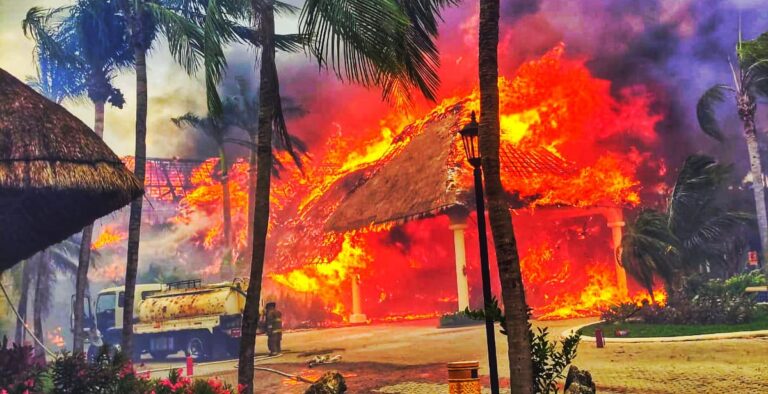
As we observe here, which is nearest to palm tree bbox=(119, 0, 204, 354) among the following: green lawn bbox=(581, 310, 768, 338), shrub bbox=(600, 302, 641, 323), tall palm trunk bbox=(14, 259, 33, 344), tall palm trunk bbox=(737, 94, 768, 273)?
tall palm trunk bbox=(14, 259, 33, 344)

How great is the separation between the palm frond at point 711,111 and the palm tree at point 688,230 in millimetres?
751

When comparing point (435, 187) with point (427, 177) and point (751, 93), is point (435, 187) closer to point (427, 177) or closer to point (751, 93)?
point (427, 177)

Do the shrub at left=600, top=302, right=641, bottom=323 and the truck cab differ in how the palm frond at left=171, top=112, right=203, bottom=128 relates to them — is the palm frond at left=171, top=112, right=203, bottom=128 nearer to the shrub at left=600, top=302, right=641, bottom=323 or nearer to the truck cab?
the truck cab

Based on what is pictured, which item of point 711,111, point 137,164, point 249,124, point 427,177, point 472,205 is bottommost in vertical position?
point 472,205

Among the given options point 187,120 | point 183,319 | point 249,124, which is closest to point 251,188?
point 249,124

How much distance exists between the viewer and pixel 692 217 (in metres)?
16.3

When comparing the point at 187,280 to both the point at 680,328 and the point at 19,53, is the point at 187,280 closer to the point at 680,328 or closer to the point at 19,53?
the point at 19,53

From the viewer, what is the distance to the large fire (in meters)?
18.4

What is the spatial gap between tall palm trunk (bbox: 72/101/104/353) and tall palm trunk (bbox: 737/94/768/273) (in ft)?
58.1

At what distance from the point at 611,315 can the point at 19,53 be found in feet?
62.8

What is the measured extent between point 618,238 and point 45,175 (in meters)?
14.9

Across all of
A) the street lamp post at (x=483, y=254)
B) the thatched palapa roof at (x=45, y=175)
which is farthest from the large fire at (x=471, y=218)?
the thatched palapa roof at (x=45, y=175)

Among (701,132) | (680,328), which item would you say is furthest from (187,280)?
(701,132)

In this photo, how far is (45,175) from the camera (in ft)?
29.4
